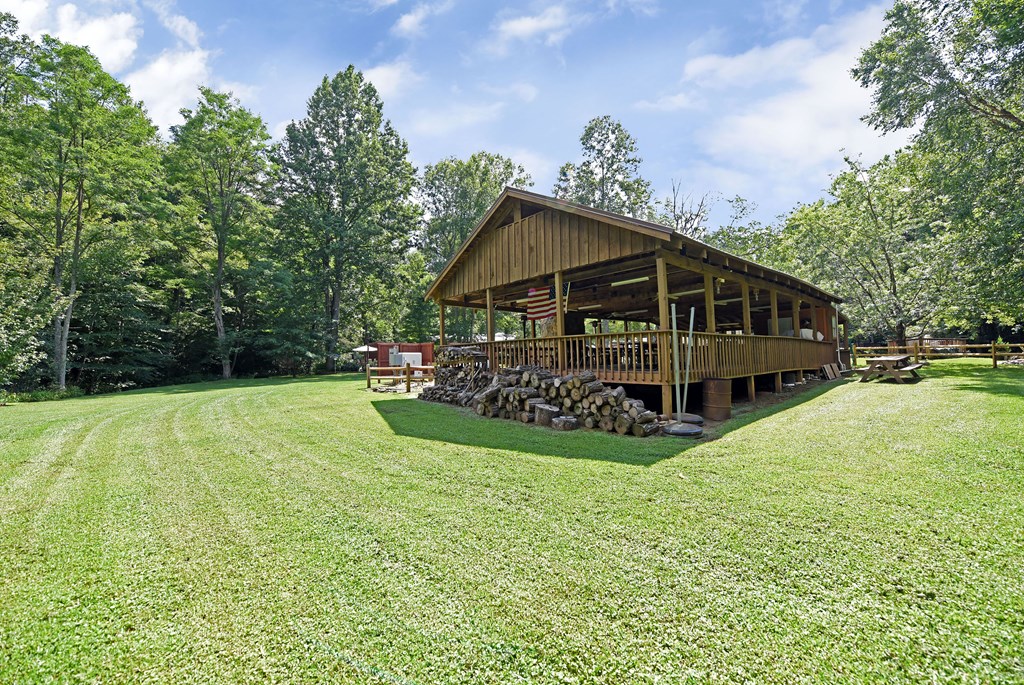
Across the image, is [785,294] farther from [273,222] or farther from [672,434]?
[273,222]

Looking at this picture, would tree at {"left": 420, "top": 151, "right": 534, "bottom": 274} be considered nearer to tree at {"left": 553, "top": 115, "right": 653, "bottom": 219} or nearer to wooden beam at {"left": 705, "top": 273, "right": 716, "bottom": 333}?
tree at {"left": 553, "top": 115, "right": 653, "bottom": 219}

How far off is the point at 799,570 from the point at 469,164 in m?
35.3

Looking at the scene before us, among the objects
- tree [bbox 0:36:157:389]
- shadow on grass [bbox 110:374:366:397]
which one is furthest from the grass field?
tree [bbox 0:36:157:389]

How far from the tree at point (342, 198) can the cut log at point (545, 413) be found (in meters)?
21.3

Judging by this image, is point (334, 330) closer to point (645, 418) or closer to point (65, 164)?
point (65, 164)

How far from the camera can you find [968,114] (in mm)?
13711

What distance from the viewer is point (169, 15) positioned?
28.0ft

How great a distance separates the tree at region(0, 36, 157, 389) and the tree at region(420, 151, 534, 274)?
64.6ft

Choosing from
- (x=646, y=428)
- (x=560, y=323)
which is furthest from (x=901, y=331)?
(x=646, y=428)

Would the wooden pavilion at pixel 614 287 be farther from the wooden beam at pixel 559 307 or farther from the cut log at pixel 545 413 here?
the cut log at pixel 545 413

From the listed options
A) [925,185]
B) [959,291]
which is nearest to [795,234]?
[925,185]

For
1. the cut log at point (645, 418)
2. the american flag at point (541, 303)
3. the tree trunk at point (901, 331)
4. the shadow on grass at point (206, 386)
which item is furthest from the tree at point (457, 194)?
the cut log at point (645, 418)

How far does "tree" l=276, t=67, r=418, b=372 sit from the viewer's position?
85.5ft

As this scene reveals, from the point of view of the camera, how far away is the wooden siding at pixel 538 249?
8.61 meters
